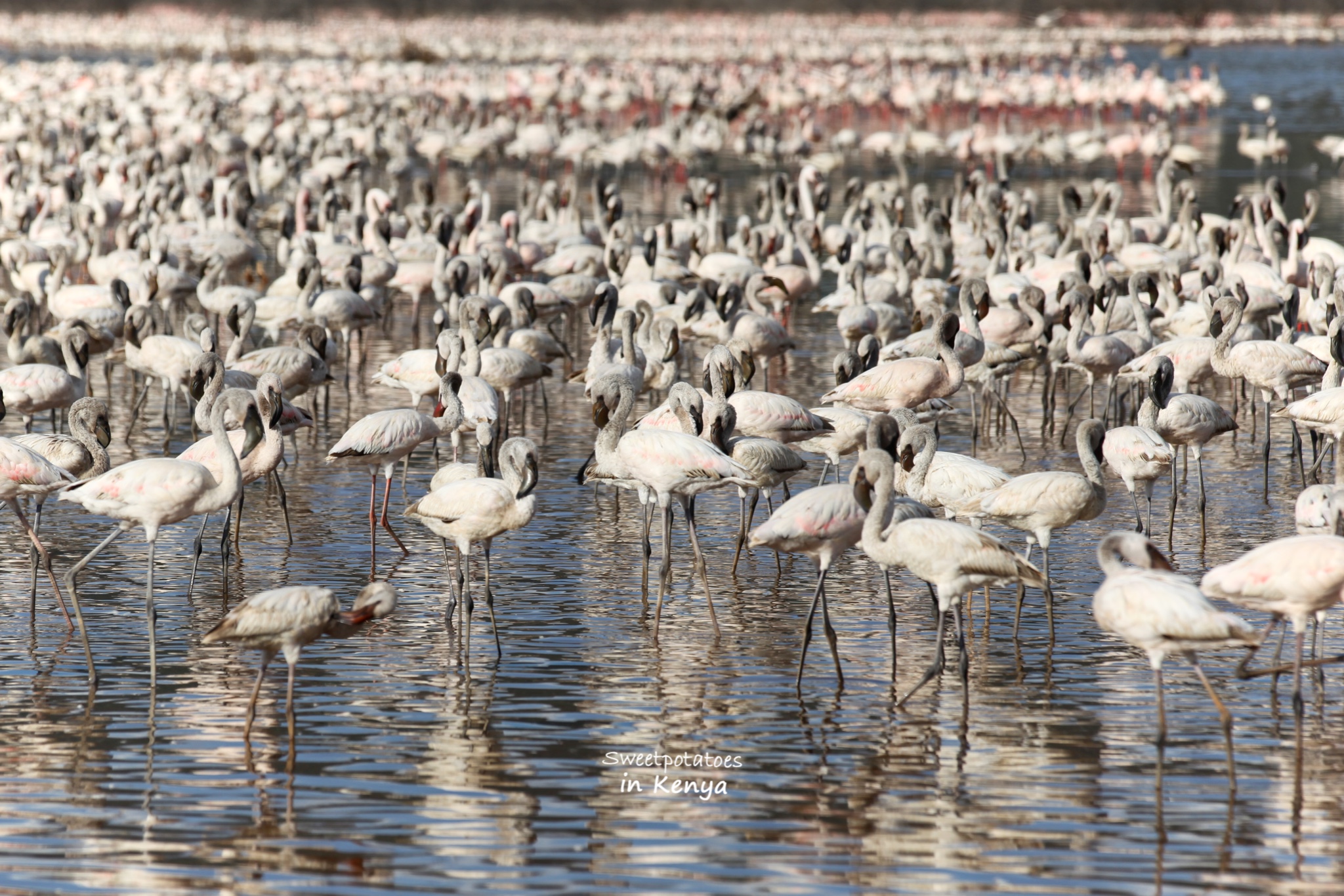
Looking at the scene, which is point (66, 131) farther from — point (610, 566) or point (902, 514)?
point (902, 514)

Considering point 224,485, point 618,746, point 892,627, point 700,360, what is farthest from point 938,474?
point 700,360

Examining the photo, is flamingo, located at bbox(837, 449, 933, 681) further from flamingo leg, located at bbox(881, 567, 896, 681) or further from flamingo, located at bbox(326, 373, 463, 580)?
flamingo, located at bbox(326, 373, 463, 580)

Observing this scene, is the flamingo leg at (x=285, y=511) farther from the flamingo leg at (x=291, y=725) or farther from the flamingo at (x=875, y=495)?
the flamingo at (x=875, y=495)

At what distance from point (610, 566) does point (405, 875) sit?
509cm

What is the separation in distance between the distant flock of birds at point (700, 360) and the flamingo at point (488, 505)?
2 centimetres

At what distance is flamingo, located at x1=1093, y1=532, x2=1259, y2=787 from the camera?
297 inches

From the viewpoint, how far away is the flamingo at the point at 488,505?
31.3 feet

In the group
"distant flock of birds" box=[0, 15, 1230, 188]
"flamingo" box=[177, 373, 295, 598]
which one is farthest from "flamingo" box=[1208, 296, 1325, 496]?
"distant flock of birds" box=[0, 15, 1230, 188]

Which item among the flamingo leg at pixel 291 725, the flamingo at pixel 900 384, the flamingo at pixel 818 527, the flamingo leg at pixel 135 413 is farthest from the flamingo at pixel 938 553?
the flamingo leg at pixel 135 413

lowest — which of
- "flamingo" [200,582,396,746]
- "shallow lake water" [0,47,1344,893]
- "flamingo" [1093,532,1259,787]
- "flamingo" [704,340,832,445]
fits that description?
"shallow lake water" [0,47,1344,893]

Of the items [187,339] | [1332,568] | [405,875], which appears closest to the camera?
[405,875]

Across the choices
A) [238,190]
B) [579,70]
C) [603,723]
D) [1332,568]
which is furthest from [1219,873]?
[579,70]

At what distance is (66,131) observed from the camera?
37.9 m

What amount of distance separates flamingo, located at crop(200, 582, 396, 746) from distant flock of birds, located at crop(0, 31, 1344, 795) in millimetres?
13
